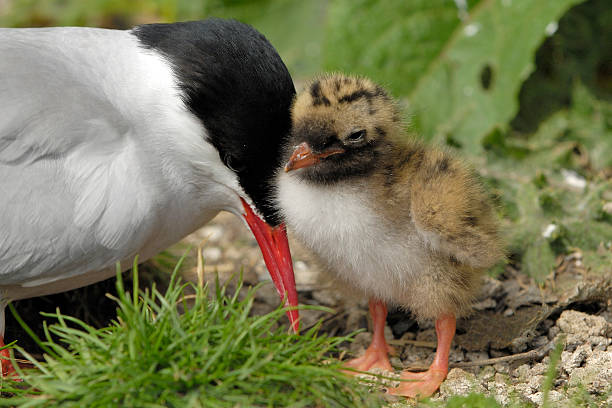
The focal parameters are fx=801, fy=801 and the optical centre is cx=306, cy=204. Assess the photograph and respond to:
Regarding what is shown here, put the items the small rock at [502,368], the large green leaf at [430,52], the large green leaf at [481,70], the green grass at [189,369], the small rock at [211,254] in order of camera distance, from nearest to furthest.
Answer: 1. the green grass at [189,369]
2. the small rock at [502,368]
3. the small rock at [211,254]
4. the large green leaf at [481,70]
5. the large green leaf at [430,52]

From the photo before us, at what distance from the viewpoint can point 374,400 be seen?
2.74 metres

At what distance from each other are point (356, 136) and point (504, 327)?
119cm

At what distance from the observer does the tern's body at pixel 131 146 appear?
3.07m

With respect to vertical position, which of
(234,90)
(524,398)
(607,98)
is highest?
(234,90)

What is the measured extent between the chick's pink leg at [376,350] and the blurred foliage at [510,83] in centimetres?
96

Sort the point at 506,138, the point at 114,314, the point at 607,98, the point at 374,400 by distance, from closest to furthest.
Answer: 1. the point at 374,400
2. the point at 114,314
3. the point at 506,138
4. the point at 607,98

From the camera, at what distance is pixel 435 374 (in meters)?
3.14

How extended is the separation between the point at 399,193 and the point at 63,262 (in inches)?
52.4

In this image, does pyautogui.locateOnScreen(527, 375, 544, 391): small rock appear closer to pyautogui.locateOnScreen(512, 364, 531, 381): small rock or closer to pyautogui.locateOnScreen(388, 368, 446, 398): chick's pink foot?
pyautogui.locateOnScreen(512, 364, 531, 381): small rock

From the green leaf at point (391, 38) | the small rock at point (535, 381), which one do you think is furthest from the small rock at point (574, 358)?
the green leaf at point (391, 38)

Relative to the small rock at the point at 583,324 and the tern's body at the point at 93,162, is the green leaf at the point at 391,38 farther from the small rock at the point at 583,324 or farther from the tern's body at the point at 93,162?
the small rock at the point at 583,324

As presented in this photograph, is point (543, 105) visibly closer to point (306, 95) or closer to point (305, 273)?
point (305, 273)

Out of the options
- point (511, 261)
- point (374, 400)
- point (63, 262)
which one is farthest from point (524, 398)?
point (63, 262)

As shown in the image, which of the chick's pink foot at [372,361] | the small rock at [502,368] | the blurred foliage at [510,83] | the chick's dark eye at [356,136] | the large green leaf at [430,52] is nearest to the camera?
the chick's dark eye at [356,136]
